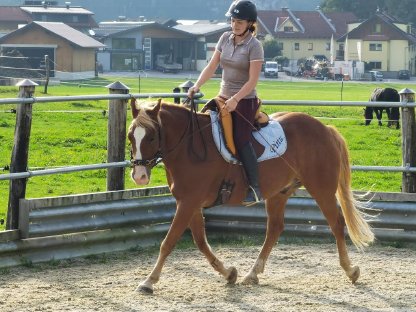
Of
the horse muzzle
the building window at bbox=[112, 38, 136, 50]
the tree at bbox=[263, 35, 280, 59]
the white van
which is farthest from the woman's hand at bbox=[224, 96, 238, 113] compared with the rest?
the tree at bbox=[263, 35, 280, 59]

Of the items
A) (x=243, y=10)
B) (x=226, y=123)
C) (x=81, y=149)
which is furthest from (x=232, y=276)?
(x=81, y=149)

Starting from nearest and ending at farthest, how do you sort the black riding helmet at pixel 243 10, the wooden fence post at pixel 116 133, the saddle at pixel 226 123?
the black riding helmet at pixel 243 10 < the saddle at pixel 226 123 < the wooden fence post at pixel 116 133

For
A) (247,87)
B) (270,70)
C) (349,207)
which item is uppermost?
(270,70)

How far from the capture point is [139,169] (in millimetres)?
8641

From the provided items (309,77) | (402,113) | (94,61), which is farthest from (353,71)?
(402,113)

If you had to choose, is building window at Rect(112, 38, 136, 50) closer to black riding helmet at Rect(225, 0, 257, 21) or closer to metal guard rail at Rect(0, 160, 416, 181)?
metal guard rail at Rect(0, 160, 416, 181)

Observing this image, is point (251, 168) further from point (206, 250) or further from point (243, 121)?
point (206, 250)

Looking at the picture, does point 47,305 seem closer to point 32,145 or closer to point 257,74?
point 257,74

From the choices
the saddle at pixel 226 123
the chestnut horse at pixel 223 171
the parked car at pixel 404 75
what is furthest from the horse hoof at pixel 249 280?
the parked car at pixel 404 75

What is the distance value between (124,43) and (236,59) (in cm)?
10799

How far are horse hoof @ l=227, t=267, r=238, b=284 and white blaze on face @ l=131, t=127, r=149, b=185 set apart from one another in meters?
1.29

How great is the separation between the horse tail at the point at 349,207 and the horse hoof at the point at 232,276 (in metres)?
1.27

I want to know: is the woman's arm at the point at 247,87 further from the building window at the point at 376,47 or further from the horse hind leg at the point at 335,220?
the building window at the point at 376,47

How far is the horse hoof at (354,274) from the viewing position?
9562 mm
